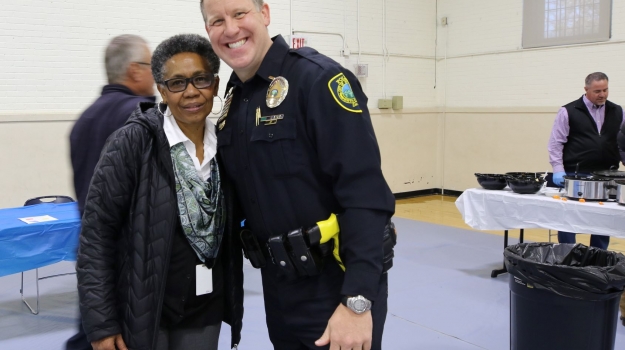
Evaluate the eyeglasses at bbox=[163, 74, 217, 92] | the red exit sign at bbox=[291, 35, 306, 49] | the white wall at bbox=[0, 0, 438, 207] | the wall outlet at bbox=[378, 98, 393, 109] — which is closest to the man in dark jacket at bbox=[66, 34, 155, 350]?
the eyeglasses at bbox=[163, 74, 217, 92]

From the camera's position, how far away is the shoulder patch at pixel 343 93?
1458mm

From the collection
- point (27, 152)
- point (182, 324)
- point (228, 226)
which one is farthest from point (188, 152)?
point (27, 152)

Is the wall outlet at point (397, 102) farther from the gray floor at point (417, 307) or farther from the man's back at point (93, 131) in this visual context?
the man's back at point (93, 131)

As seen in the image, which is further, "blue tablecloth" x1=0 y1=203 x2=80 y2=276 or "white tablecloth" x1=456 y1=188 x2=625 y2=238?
"white tablecloth" x1=456 y1=188 x2=625 y2=238

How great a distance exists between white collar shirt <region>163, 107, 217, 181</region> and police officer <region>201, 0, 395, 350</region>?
1.9 inches

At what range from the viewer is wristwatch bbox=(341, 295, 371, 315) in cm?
143

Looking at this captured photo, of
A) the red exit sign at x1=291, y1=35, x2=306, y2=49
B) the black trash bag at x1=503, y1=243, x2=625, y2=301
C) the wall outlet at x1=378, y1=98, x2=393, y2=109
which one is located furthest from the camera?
the wall outlet at x1=378, y1=98, x2=393, y2=109

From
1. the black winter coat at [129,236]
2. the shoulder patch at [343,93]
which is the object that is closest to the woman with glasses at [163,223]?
the black winter coat at [129,236]

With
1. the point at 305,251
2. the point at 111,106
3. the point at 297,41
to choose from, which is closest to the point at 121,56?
the point at 111,106

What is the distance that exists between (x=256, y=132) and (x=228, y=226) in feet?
1.14

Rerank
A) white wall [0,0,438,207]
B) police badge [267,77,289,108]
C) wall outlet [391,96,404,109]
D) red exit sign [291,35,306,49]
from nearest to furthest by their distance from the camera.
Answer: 1. police badge [267,77,289,108]
2. white wall [0,0,438,207]
3. red exit sign [291,35,306,49]
4. wall outlet [391,96,404,109]

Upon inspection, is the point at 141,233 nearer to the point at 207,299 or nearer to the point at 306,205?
the point at 207,299

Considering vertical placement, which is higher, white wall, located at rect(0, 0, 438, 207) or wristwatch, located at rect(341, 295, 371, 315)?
white wall, located at rect(0, 0, 438, 207)

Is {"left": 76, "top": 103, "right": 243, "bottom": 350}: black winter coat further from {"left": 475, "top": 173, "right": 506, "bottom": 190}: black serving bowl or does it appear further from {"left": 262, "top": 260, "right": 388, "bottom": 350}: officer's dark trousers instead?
{"left": 475, "top": 173, "right": 506, "bottom": 190}: black serving bowl
